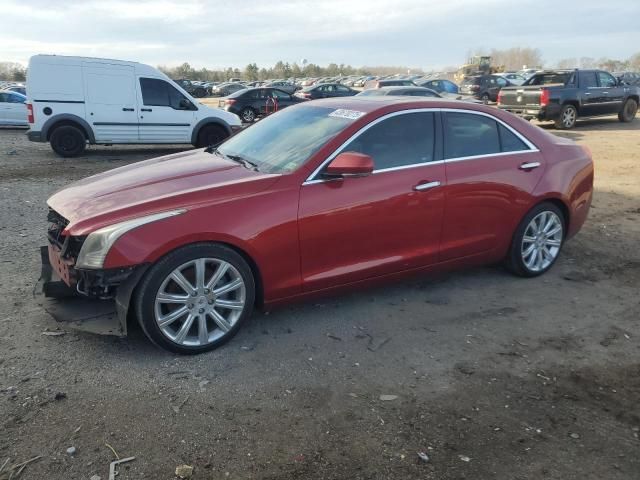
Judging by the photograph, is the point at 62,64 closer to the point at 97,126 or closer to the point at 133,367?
the point at 97,126

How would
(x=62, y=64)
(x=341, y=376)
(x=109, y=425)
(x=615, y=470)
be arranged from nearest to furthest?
(x=615, y=470) < (x=109, y=425) < (x=341, y=376) < (x=62, y=64)

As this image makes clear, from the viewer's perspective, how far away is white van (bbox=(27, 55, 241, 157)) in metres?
11.2

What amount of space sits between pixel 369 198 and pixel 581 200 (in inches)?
99.9

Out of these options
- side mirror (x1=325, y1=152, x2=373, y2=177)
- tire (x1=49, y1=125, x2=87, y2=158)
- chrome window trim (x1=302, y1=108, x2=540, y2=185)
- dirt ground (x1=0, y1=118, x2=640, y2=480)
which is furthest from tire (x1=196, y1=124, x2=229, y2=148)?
side mirror (x1=325, y1=152, x2=373, y2=177)

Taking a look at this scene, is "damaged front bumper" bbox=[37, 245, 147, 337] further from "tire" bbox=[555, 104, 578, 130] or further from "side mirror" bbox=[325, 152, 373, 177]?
"tire" bbox=[555, 104, 578, 130]

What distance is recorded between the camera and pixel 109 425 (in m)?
2.85

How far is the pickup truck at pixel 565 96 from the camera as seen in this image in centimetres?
1634

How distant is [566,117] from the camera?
55.0 ft

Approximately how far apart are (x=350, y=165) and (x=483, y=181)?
54.7 inches

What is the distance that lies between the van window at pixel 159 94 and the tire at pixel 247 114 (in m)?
9.08

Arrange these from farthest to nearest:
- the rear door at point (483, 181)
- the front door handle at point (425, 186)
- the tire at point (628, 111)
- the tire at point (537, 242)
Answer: the tire at point (628, 111), the tire at point (537, 242), the rear door at point (483, 181), the front door handle at point (425, 186)

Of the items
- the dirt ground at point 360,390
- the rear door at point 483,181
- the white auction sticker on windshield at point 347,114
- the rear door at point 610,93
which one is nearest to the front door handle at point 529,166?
the rear door at point 483,181

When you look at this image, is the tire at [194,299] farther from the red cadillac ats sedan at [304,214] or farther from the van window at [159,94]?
the van window at [159,94]

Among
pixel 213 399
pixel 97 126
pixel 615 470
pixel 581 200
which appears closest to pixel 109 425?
pixel 213 399
